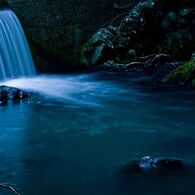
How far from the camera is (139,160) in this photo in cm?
728

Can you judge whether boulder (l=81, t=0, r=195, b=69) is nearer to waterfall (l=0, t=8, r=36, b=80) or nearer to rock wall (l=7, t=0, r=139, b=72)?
rock wall (l=7, t=0, r=139, b=72)

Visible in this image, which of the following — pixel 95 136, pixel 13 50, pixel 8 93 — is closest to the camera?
pixel 95 136

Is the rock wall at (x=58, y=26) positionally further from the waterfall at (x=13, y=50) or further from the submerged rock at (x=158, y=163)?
the submerged rock at (x=158, y=163)

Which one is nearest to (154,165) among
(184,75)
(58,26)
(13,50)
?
(184,75)

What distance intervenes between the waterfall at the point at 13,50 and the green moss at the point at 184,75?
484 centimetres

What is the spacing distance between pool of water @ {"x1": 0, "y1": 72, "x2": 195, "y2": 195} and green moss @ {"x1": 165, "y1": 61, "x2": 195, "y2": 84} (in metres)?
0.62

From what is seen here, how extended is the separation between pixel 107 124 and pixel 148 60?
23.2 feet

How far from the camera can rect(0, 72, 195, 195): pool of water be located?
6.44 m

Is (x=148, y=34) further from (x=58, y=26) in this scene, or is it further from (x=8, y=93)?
(x=8, y=93)

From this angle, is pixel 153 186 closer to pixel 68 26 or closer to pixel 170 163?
pixel 170 163

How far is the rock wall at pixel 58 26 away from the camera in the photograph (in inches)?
628

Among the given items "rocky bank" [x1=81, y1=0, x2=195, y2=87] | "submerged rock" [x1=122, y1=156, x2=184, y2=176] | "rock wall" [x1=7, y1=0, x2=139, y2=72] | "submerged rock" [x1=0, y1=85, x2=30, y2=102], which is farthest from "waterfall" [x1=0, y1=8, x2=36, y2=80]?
"submerged rock" [x1=122, y1=156, x2=184, y2=176]

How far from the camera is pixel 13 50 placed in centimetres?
1488

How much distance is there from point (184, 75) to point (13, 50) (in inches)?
224
